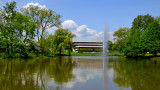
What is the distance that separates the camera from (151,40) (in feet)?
141

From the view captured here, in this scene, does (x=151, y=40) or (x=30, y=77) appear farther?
(x=151, y=40)

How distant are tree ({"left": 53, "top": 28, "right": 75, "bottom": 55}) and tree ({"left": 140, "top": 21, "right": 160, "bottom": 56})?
27.5 metres

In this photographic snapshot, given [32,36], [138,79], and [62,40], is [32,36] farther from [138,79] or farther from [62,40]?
[138,79]

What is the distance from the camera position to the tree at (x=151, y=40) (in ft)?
137

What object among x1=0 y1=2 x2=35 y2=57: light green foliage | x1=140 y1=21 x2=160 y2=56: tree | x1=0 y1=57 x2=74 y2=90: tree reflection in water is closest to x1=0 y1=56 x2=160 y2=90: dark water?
x1=0 y1=57 x2=74 y2=90: tree reflection in water

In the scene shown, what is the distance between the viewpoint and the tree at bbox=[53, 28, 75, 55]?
6016cm

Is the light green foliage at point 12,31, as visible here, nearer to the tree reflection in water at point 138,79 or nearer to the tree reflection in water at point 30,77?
the tree reflection in water at point 30,77

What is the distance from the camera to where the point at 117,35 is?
3049 inches

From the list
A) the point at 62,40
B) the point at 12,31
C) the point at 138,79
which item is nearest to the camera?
the point at 138,79

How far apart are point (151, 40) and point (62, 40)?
33776mm

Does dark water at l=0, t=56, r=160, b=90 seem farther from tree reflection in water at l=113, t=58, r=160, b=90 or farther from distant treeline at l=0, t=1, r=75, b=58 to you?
distant treeline at l=0, t=1, r=75, b=58

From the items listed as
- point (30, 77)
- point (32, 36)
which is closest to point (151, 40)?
point (32, 36)

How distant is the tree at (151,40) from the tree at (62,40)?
1084 inches

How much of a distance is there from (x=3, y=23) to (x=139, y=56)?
120 ft
